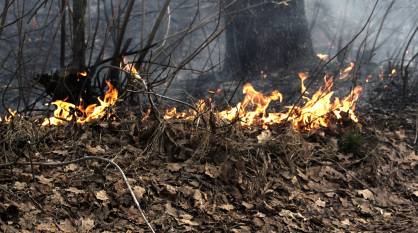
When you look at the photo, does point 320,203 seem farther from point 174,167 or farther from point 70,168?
point 70,168

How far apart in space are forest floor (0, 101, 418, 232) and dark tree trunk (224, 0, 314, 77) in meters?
3.19

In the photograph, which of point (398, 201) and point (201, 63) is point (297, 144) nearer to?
point (398, 201)

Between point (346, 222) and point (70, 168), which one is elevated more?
point (70, 168)

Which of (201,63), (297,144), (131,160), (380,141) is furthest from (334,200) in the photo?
(201,63)

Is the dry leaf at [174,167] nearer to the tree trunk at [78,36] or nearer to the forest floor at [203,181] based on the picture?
the forest floor at [203,181]

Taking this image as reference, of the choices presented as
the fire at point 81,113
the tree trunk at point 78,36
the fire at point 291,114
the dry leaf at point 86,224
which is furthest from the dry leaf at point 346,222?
the tree trunk at point 78,36

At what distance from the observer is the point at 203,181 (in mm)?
4188

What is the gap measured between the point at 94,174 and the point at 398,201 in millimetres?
2907

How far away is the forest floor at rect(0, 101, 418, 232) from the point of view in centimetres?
351

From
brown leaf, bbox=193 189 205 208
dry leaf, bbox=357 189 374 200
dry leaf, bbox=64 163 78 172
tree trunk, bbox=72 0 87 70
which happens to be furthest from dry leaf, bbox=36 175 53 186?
dry leaf, bbox=357 189 374 200

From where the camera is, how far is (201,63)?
13.2 m

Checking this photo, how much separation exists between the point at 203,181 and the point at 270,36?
4.71m

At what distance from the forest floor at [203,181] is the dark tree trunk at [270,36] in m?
3.19

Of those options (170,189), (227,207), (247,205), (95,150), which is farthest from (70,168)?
(247,205)
